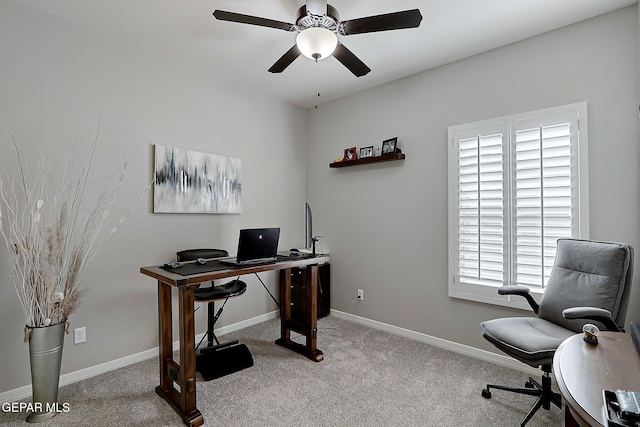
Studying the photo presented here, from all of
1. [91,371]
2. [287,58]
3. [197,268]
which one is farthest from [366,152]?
[91,371]

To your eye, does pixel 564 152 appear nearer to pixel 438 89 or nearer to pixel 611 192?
pixel 611 192

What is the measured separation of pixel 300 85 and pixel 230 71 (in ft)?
2.56

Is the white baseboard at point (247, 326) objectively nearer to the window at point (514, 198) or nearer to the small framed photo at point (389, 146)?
the window at point (514, 198)

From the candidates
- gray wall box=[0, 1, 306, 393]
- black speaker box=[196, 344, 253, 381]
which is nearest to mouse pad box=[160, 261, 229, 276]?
gray wall box=[0, 1, 306, 393]

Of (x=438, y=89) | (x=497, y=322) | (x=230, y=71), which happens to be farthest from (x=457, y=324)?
(x=230, y=71)

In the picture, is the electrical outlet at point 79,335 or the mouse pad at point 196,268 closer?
the mouse pad at point 196,268

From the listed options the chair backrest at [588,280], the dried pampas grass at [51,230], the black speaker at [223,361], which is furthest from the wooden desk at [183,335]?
the chair backrest at [588,280]

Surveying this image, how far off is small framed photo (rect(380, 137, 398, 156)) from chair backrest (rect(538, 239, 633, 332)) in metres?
1.70

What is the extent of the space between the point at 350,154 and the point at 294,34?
1526mm

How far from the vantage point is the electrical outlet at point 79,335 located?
2486mm

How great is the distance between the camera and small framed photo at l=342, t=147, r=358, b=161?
148 inches

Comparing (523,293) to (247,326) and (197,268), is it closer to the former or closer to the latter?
(197,268)

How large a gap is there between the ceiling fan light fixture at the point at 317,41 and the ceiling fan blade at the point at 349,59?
197 millimetres

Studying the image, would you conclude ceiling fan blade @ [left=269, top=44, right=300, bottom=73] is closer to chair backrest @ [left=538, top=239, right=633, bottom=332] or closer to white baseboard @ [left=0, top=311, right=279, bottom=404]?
chair backrest @ [left=538, top=239, right=633, bottom=332]
